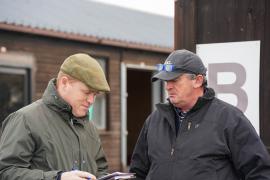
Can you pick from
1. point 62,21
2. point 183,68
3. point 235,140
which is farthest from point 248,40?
point 62,21

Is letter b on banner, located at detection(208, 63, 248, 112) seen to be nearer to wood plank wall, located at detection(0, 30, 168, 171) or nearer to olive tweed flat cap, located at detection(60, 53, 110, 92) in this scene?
olive tweed flat cap, located at detection(60, 53, 110, 92)

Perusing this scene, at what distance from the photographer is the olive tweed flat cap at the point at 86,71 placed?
284 cm

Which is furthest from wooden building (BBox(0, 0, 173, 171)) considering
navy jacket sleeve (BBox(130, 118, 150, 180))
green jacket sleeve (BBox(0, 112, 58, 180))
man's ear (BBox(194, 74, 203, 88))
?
green jacket sleeve (BBox(0, 112, 58, 180))

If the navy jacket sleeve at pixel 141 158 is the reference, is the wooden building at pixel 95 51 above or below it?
above

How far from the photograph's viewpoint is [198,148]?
2.93 metres

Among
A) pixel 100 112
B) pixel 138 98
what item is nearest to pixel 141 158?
pixel 100 112

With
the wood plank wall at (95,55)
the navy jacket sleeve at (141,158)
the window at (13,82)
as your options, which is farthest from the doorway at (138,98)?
the navy jacket sleeve at (141,158)

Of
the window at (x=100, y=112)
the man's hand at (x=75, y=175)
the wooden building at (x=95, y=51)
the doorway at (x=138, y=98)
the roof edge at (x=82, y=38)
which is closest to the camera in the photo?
the man's hand at (x=75, y=175)

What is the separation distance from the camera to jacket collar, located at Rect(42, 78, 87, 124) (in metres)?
2.86

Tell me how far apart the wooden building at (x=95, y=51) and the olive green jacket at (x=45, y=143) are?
654 centimetres

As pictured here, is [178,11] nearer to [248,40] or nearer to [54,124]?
[248,40]

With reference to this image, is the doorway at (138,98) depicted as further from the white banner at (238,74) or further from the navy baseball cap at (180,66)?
the navy baseball cap at (180,66)

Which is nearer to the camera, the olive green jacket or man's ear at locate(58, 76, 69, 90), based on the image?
the olive green jacket

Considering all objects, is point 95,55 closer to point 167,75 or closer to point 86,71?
point 167,75
